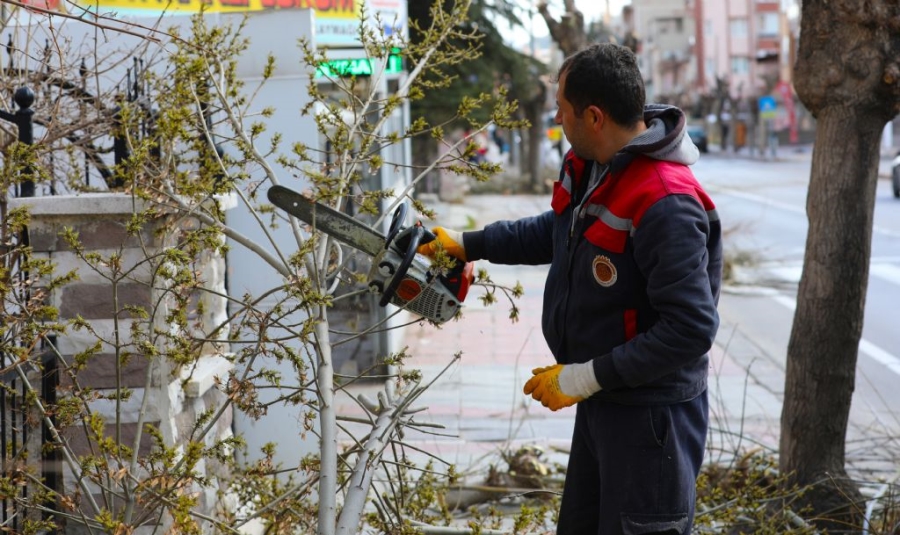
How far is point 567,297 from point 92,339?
1.47 metres

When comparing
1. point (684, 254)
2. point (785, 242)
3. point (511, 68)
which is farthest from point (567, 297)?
point (511, 68)

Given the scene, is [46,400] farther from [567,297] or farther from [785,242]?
[785,242]

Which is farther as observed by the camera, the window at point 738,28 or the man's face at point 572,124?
the window at point 738,28

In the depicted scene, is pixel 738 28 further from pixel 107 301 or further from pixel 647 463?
pixel 647 463

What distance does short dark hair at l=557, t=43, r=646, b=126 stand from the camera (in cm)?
270

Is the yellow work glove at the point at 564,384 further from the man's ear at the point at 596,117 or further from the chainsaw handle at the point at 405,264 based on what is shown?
the man's ear at the point at 596,117

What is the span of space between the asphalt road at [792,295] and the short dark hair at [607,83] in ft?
11.0

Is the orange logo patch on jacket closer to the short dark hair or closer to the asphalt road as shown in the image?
the short dark hair

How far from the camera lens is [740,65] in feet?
276

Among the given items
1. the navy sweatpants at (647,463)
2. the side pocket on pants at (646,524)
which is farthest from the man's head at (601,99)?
the side pocket on pants at (646,524)

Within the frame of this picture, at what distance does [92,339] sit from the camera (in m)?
3.27

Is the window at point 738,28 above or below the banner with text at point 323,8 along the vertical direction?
above

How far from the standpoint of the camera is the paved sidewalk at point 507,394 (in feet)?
19.2

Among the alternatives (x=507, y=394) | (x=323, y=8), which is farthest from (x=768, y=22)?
(x=507, y=394)
